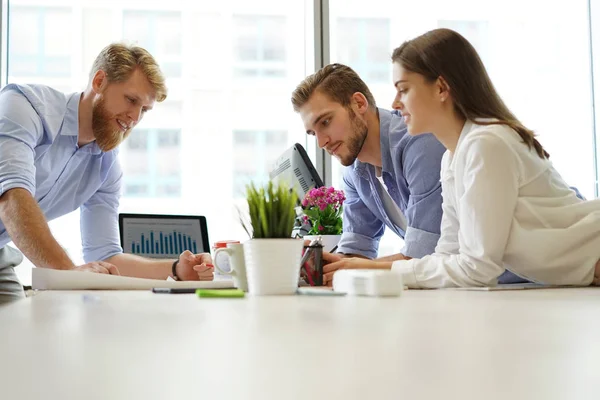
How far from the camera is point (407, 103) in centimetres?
195

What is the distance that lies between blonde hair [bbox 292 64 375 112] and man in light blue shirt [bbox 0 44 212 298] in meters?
0.57

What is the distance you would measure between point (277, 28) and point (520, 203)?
9.33 feet

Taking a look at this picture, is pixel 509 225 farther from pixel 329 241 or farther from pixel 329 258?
pixel 329 241

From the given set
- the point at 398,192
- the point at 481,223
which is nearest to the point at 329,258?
the point at 481,223

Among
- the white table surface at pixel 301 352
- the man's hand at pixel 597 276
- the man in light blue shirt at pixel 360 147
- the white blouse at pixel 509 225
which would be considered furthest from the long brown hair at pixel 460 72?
the white table surface at pixel 301 352

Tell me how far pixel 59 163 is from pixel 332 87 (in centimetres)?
109

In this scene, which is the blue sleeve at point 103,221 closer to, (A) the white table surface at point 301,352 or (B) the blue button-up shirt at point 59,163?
(B) the blue button-up shirt at point 59,163

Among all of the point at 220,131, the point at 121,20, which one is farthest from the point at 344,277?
the point at 121,20

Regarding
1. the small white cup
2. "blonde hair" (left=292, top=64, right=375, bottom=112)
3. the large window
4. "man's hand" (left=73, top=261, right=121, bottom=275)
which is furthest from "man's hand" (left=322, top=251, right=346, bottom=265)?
the large window

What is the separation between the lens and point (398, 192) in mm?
2551

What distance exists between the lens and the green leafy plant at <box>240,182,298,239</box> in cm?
118

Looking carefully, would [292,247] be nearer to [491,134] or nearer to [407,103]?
[491,134]

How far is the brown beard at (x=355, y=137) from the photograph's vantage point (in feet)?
8.74

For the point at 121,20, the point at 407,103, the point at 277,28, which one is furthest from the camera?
the point at 277,28
